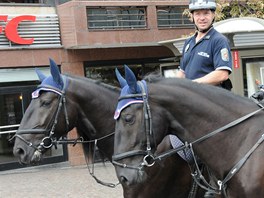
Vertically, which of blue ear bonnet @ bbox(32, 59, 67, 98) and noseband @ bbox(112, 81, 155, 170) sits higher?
blue ear bonnet @ bbox(32, 59, 67, 98)

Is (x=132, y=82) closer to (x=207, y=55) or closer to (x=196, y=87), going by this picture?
(x=196, y=87)

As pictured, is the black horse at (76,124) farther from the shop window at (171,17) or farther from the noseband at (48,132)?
the shop window at (171,17)

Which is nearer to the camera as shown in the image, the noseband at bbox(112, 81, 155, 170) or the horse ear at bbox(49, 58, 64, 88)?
the noseband at bbox(112, 81, 155, 170)

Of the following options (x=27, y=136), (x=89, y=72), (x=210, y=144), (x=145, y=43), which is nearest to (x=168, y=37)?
(x=145, y=43)

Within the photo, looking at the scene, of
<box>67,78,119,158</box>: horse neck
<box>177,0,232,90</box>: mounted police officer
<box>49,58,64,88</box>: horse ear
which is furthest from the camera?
<box>67,78,119,158</box>: horse neck

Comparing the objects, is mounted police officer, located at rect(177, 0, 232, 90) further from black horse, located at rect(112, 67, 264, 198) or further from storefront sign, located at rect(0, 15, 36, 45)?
storefront sign, located at rect(0, 15, 36, 45)

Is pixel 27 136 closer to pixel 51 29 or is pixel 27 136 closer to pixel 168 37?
pixel 51 29

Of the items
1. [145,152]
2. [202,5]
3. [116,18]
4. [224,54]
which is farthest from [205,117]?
[116,18]

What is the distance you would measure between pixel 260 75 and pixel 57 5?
629 centimetres

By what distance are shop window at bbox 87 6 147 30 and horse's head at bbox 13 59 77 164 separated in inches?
340

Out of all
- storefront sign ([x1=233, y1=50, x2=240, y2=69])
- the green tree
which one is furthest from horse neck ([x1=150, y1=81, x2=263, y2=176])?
the green tree

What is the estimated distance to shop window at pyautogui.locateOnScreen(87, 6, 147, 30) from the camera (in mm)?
Answer: 13203

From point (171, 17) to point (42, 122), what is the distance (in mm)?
10312

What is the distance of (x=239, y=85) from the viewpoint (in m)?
10.8
